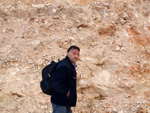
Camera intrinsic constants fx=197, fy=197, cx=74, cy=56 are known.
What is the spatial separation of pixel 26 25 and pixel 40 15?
636 mm

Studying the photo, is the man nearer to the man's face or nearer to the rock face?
the man's face

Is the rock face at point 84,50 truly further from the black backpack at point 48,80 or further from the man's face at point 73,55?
the man's face at point 73,55

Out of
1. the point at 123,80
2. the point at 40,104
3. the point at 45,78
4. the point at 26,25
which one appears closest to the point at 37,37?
the point at 26,25

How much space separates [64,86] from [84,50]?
3151 mm

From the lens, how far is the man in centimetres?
307

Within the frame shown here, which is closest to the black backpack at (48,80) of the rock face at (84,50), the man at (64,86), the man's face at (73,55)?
the man at (64,86)

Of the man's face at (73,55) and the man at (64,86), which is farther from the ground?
the man's face at (73,55)

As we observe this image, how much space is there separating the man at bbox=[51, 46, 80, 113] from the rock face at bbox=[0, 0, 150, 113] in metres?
1.91

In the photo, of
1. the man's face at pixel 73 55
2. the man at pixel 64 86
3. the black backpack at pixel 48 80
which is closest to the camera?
the man at pixel 64 86

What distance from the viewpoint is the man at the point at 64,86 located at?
3068 millimetres

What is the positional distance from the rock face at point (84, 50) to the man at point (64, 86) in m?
1.91

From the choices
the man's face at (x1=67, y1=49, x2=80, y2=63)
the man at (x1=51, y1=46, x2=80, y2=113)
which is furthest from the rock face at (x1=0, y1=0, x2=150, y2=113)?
the man's face at (x1=67, y1=49, x2=80, y2=63)

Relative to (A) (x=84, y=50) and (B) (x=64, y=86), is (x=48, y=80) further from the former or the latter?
(A) (x=84, y=50)

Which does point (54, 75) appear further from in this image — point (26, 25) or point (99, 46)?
point (26, 25)
